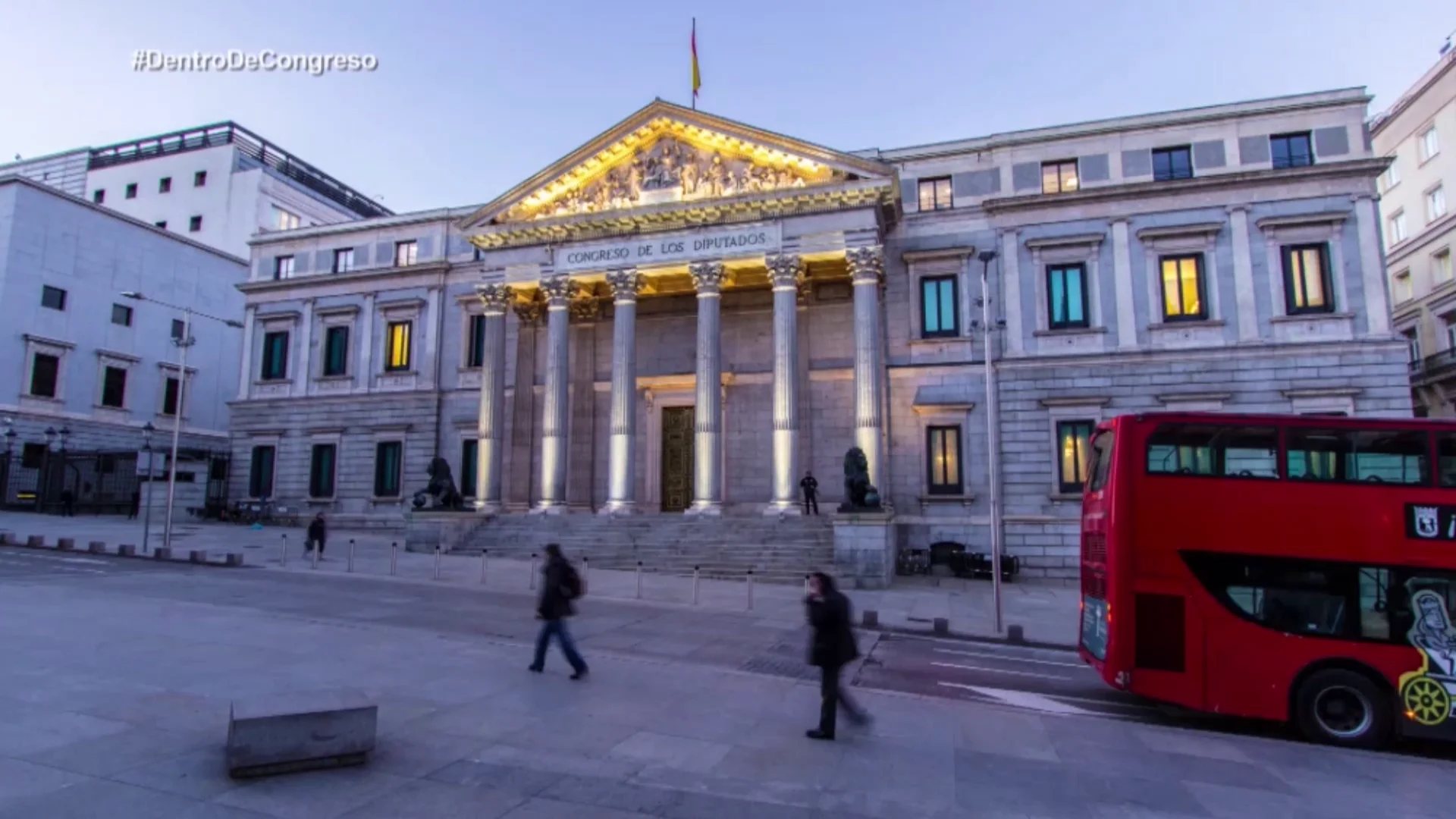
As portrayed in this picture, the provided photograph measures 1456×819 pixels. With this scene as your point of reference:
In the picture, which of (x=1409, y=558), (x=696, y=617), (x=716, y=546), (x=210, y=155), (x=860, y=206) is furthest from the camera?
(x=210, y=155)

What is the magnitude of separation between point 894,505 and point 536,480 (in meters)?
15.2

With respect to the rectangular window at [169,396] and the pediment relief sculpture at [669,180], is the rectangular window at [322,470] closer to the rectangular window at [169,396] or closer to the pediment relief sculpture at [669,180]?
the pediment relief sculpture at [669,180]

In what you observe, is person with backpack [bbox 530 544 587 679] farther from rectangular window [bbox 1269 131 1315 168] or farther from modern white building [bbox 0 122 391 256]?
modern white building [bbox 0 122 391 256]

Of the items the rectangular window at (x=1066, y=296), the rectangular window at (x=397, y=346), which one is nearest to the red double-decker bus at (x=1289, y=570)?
the rectangular window at (x=1066, y=296)

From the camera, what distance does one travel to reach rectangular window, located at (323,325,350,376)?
1570 inches

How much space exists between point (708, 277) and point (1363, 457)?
22.1 meters

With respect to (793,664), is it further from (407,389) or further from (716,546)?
(407,389)

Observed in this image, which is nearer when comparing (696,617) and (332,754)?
(332,754)

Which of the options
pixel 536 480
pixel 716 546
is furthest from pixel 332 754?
pixel 536 480

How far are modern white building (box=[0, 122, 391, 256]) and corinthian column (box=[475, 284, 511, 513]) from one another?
100.0ft

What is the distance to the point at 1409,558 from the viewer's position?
9.34m

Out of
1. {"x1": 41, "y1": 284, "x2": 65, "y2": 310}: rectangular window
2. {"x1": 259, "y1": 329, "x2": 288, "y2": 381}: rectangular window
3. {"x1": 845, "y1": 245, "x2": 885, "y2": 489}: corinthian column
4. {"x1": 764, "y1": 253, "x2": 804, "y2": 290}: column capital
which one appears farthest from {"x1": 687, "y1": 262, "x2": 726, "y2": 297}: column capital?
{"x1": 41, "y1": 284, "x2": 65, "y2": 310}: rectangular window

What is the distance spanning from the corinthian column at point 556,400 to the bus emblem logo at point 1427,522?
24.9m

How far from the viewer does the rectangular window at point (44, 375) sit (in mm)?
43531
